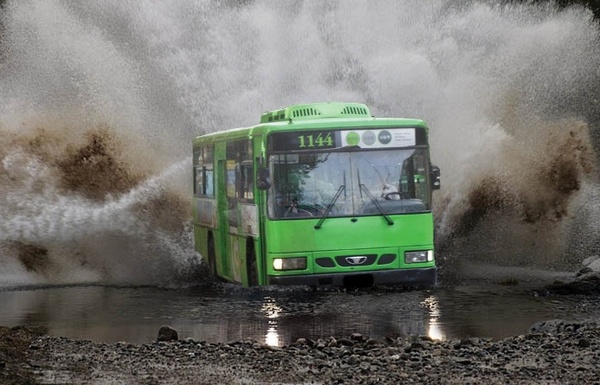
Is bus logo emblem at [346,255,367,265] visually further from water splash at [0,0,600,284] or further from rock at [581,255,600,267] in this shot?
water splash at [0,0,600,284]

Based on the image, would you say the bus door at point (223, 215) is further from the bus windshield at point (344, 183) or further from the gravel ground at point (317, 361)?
the gravel ground at point (317, 361)

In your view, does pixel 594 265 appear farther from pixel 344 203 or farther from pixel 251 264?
pixel 251 264

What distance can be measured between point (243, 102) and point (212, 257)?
9.22m

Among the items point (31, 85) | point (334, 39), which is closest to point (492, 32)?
point (334, 39)

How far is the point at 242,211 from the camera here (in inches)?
752

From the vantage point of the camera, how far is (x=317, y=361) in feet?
37.6

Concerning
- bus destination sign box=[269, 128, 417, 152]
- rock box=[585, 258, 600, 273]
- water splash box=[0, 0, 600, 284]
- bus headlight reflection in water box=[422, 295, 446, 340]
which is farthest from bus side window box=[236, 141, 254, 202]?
rock box=[585, 258, 600, 273]

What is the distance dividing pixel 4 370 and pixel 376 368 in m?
3.00

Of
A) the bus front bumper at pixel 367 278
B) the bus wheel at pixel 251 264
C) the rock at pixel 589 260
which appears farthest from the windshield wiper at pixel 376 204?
the rock at pixel 589 260

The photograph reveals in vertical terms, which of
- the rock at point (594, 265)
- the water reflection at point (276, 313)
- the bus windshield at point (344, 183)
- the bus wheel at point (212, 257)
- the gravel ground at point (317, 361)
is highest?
the bus windshield at point (344, 183)

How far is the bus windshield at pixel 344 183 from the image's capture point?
1775cm

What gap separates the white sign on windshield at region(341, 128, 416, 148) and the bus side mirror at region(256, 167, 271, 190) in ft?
3.71

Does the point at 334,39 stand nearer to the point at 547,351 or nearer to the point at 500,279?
the point at 500,279

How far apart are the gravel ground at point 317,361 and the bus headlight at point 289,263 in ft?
15.5
